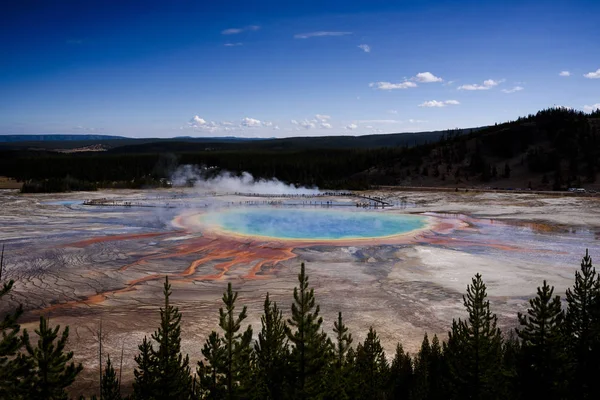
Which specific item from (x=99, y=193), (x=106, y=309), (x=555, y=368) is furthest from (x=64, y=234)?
(x=99, y=193)

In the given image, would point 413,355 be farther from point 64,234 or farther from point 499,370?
point 64,234

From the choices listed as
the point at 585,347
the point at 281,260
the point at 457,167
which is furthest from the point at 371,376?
the point at 457,167

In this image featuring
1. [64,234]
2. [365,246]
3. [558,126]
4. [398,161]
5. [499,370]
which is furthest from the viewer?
[398,161]

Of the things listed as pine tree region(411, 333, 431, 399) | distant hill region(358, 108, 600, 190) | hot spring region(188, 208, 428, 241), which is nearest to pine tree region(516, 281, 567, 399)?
pine tree region(411, 333, 431, 399)

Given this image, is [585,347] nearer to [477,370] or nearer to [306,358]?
[477,370]

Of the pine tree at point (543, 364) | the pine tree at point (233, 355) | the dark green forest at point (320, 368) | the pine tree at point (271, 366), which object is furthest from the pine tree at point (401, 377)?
the pine tree at point (233, 355)

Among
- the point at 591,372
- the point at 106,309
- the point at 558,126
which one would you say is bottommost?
the point at 106,309
